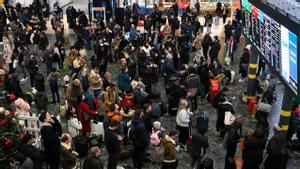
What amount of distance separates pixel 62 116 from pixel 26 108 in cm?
178

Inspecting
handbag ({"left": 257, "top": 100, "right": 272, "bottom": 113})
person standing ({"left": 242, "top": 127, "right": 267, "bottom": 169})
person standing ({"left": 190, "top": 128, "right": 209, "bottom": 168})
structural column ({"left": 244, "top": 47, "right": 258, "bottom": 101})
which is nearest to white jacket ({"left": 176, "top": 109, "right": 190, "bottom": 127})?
person standing ({"left": 190, "top": 128, "right": 209, "bottom": 168})

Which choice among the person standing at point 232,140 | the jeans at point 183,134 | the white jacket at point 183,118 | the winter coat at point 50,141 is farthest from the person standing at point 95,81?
the person standing at point 232,140

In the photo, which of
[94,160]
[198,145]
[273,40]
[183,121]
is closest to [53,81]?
[183,121]

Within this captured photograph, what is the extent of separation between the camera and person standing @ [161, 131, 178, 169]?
10.0 metres

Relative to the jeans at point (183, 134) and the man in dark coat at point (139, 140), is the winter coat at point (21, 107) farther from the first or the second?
the jeans at point (183, 134)

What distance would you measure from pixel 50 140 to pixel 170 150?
2.48 metres

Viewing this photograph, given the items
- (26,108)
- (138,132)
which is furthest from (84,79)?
(138,132)

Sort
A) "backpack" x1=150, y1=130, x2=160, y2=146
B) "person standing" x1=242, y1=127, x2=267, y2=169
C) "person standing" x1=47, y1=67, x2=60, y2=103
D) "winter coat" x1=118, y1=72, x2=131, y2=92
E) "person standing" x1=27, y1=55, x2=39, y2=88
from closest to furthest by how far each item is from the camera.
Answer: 1. "person standing" x1=242, y1=127, x2=267, y2=169
2. "backpack" x1=150, y1=130, x2=160, y2=146
3. "winter coat" x1=118, y1=72, x2=131, y2=92
4. "person standing" x1=47, y1=67, x2=60, y2=103
5. "person standing" x1=27, y1=55, x2=39, y2=88

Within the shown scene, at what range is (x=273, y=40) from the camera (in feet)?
37.3

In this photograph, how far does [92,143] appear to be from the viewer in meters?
11.8

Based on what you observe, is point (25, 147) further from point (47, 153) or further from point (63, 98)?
point (63, 98)

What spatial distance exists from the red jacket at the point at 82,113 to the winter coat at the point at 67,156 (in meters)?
1.63

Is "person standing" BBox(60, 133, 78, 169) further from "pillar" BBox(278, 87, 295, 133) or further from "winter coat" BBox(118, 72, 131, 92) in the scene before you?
"pillar" BBox(278, 87, 295, 133)

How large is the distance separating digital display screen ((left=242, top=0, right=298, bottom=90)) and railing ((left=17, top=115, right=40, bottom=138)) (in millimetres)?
5846
